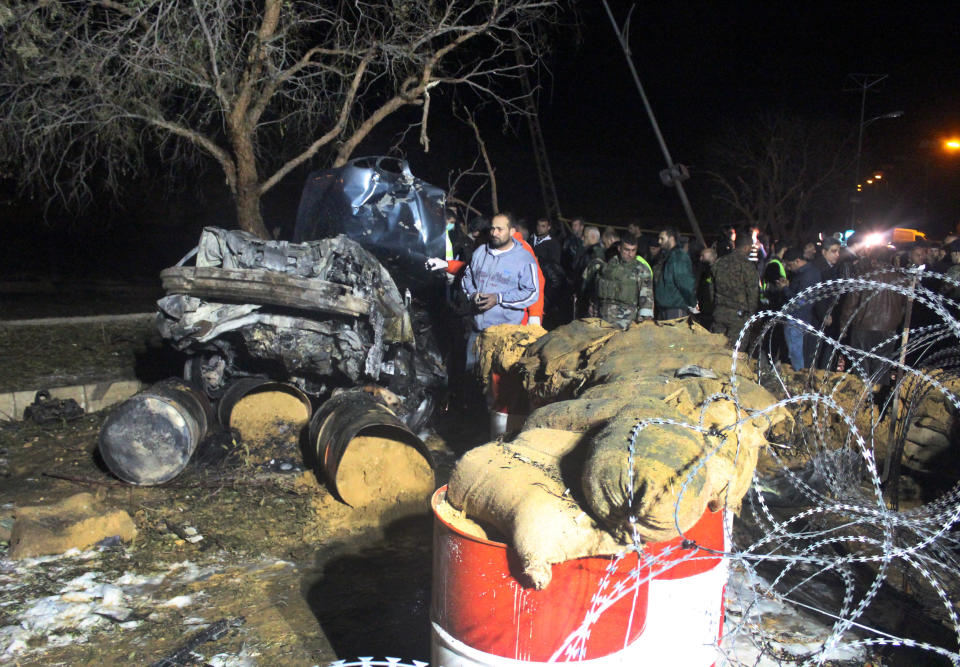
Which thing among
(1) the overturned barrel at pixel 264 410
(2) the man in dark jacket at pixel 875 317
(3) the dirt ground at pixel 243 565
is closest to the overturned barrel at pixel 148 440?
(3) the dirt ground at pixel 243 565

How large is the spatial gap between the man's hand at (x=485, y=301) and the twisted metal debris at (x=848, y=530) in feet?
8.28

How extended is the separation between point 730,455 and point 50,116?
895cm

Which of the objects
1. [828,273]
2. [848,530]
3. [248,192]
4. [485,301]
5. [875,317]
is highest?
[248,192]

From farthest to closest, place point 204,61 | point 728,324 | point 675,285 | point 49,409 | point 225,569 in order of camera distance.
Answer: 1. point 204,61
2. point 675,285
3. point 728,324
4. point 49,409
5. point 225,569

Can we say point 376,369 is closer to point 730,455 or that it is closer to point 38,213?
point 730,455

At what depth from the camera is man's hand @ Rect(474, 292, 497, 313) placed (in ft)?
22.7

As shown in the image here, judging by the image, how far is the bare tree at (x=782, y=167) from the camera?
123 ft

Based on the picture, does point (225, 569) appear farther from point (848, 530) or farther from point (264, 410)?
point (848, 530)

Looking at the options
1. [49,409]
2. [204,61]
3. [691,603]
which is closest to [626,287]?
[691,603]

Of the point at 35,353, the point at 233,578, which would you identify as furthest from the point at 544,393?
the point at 35,353

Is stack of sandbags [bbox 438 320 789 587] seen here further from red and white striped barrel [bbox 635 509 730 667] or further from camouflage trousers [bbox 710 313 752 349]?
camouflage trousers [bbox 710 313 752 349]

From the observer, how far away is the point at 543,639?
96.9 inches

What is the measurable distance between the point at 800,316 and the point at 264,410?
20.2 feet

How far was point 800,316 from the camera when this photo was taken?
8.70 metres
